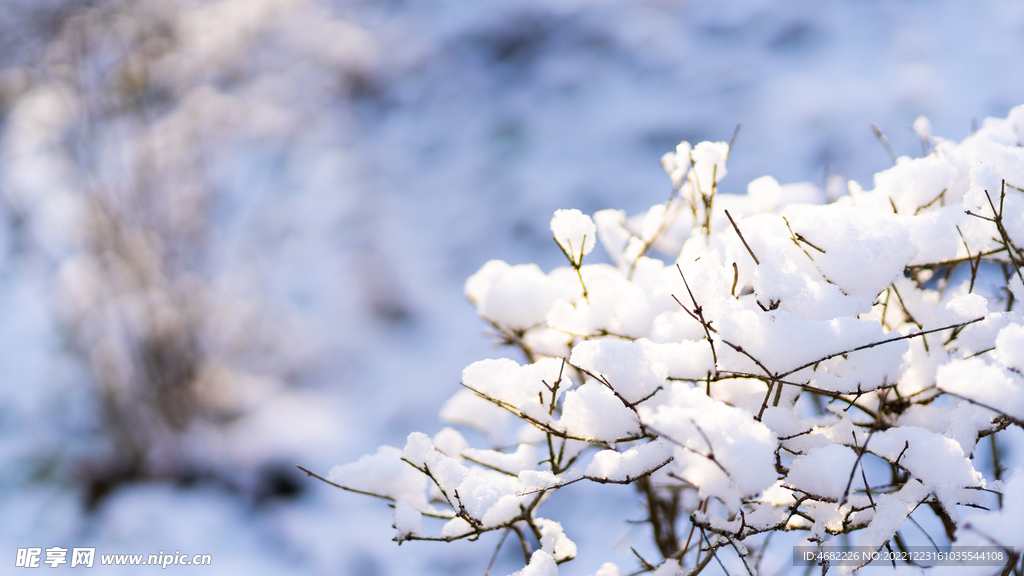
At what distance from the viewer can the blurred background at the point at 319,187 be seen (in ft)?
9.47

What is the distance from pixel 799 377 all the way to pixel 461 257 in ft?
11.9

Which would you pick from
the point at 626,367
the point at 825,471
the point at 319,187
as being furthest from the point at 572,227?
the point at 319,187

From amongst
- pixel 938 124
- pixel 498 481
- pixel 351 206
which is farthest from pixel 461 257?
pixel 498 481

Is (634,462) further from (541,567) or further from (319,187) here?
(319,187)

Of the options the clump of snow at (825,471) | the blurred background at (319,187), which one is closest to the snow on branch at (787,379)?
the clump of snow at (825,471)

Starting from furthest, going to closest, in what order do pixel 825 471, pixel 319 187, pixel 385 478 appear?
pixel 319 187 < pixel 385 478 < pixel 825 471

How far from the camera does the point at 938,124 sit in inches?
129

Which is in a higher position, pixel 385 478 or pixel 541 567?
pixel 385 478

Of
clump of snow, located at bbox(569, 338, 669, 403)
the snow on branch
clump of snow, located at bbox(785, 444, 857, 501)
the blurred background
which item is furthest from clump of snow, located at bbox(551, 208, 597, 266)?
the blurred background

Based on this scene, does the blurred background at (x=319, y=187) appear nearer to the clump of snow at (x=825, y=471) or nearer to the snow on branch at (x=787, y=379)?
the snow on branch at (x=787, y=379)

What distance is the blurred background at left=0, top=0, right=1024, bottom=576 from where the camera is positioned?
2.89m

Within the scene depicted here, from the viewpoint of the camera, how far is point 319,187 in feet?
14.5

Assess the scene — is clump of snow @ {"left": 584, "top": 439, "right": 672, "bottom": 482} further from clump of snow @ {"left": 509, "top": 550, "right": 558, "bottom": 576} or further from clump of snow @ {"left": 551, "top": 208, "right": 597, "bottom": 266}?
clump of snow @ {"left": 551, "top": 208, "right": 597, "bottom": 266}

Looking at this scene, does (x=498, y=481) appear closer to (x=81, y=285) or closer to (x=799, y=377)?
(x=799, y=377)
